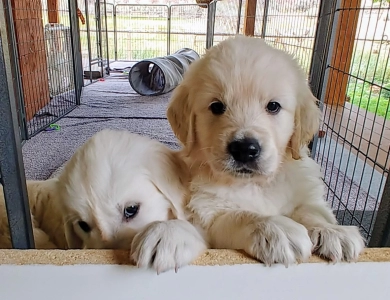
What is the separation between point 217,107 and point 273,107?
195 mm

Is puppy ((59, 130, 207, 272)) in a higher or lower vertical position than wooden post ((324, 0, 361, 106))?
lower

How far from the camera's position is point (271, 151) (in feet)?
4.24

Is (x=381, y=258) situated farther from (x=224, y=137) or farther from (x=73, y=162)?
(x=73, y=162)

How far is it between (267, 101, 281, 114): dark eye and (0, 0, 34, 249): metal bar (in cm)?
80

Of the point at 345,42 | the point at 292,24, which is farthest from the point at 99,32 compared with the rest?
the point at 345,42

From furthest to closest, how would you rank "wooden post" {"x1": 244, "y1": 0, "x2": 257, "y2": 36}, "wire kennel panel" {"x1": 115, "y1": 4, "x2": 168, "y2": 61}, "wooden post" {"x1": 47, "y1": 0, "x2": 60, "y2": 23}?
"wire kennel panel" {"x1": 115, "y1": 4, "x2": 168, "y2": 61} → "wooden post" {"x1": 244, "y1": 0, "x2": 257, "y2": 36} → "wooden post" {"x1": 47, "y1": 0, "x2": 60, "y2": 23}

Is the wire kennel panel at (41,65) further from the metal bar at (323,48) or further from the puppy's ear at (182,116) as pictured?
the metal bar at (323,48)

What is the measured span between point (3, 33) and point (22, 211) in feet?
1.48

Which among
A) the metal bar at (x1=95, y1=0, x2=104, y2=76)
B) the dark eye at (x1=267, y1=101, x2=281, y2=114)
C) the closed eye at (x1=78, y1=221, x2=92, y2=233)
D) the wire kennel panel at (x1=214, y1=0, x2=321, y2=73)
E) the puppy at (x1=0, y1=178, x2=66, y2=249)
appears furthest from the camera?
the metal bar at (x1=95, y1=0, x2=104, y2=76)

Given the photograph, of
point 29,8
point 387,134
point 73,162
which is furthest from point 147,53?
point 73,162

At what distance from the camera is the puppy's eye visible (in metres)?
1.38

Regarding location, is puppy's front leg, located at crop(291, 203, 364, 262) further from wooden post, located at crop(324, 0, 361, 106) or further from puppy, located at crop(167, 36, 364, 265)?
wooden post, located at crop(324, 0, 361, 106)

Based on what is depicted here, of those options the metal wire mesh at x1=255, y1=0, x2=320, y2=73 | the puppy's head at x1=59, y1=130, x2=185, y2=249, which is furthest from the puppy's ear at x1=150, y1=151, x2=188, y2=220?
the metal wire mesh at x1=255, y1=0, x2=320, y2=73

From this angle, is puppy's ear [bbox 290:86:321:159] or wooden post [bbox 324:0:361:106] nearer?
puppy's ear [bbox 290:86:321:159]
